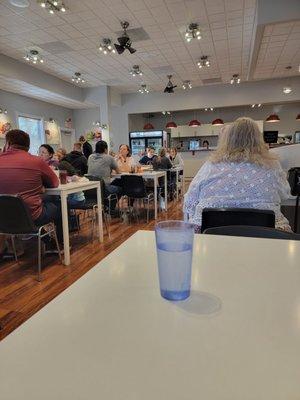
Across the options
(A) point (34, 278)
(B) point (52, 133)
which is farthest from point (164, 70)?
(A) point (34, 278)

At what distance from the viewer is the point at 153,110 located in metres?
9.77

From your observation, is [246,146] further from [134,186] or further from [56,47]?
[56,47]

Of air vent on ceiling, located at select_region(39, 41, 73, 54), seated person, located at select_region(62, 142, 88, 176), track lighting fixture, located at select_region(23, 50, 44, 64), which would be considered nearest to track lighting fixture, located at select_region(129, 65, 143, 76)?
air vent on ceiling, located at select_region(39, 41, 73, 54)

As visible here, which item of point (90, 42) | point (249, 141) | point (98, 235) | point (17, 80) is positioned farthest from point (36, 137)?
point (249, 141)

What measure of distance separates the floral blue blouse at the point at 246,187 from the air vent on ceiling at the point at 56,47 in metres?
5.14

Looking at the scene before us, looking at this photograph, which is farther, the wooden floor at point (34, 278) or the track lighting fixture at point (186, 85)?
the track lighting fixture at point (186, 85)

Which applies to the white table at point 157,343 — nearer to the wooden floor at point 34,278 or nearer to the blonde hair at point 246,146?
the blonde hair at point 246,146

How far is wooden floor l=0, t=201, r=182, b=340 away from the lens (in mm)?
2062

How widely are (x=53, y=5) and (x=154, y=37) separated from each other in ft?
6.61

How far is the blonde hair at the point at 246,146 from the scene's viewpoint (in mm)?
1650

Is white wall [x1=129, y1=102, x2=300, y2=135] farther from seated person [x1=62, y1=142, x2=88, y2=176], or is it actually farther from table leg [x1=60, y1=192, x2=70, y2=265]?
table leg [x1=60, y1=192, x2=70, y2=265]

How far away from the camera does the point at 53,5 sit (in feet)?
12.7

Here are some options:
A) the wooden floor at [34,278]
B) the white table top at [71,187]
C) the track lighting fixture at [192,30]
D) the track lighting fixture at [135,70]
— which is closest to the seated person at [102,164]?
the wooden floor at [34,278]

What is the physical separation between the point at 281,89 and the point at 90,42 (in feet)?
19.1
